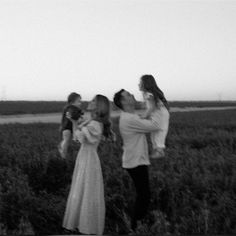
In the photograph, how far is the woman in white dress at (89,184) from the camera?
5930 mm

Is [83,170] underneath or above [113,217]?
above

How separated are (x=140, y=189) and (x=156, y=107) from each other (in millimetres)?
1019

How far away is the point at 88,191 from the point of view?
600 centimetres

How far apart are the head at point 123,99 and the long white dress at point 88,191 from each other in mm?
365

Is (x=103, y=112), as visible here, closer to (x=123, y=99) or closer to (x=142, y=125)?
(x=123, y=99)

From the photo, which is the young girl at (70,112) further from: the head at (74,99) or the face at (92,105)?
the face at (92,105)

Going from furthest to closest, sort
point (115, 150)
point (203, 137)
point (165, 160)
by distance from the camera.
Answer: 1. point (203, 137)
2. point (115, 150)
3. point (165, 160)

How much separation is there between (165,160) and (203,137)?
210 inches

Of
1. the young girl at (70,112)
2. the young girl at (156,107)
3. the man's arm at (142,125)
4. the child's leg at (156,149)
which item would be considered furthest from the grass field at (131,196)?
the man's arm at (142,125)

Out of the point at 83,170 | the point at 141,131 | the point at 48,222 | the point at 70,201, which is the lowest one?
the point at 48,222

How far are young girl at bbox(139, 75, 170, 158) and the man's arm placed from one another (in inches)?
2.3

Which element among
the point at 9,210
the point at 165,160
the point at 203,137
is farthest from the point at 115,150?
the point at 9,210

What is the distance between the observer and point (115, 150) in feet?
37.4

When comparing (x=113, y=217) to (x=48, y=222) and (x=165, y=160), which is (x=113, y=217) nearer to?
(x=48, y=222)
